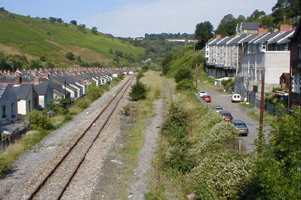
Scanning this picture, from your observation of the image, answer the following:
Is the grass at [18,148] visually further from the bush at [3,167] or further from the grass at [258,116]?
the grass at [258,116]

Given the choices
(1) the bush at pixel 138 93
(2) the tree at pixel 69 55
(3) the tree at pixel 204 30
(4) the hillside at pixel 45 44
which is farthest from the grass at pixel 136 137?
(2) the tree at pixel 69 55

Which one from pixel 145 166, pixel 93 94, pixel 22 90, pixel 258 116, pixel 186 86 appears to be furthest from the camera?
pixel 186 86

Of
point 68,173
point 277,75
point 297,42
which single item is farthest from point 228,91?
point 68,173

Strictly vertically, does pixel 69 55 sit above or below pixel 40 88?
above

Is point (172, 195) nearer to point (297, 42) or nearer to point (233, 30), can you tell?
point (297, 42)

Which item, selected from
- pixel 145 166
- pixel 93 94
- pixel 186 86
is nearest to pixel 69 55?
pixel 93 94

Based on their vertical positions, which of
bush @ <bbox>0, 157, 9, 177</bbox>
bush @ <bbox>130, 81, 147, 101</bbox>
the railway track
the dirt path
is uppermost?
bush @ <bbox>130, 81, 147, 101</bbox>

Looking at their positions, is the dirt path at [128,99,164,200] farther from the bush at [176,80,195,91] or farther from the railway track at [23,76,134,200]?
the bush at [176,80,195,91]

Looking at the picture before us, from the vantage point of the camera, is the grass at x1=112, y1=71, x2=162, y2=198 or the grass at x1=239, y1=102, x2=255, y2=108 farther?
the grass at x1=239, y1=102, x2=255, y2=108

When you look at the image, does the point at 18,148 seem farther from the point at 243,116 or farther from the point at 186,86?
the point at 186,86

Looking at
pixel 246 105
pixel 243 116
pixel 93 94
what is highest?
pixel 93 94

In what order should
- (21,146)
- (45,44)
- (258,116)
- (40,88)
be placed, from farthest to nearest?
(45,44) < (40,88) < (258,116) < (21,146)

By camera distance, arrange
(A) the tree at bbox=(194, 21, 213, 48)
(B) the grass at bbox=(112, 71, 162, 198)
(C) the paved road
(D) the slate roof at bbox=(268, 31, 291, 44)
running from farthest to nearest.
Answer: (A) the tree at bbox=(194, 21, 213, 48) < (D) the slate roof at bbox=(268, 31, 291, 44) < (C) the paved road < (B) the grass at bbox=(112, 71, 162, 198)

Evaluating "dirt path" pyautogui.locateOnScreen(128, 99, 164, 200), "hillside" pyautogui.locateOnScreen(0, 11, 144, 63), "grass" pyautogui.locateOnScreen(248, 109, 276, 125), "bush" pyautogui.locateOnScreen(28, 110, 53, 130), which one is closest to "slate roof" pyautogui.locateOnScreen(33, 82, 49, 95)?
"bush" pyautogui.locateOnScreen(28, 110, 53, 130)
